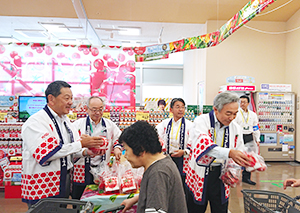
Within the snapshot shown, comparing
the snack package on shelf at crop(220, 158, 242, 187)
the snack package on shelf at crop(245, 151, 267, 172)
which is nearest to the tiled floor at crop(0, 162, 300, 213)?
the snack package on shelf at crop(220, 158, 242, 187)

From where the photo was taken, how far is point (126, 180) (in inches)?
89.2

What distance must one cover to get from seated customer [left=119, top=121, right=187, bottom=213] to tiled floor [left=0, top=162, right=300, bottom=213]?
250 cm

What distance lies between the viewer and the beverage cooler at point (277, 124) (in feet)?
23.5

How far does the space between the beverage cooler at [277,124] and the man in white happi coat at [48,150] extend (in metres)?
6.54

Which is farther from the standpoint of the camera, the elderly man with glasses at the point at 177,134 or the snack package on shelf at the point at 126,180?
the elderly man with glasses at the point at 177,134

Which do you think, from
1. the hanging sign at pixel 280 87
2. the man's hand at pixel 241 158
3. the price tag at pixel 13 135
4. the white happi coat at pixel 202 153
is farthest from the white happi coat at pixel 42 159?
the hanging sign at pixel 280 87

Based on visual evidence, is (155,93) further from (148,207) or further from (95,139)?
(148,207)

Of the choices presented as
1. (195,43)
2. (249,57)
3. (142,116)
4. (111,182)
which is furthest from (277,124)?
(111,182)

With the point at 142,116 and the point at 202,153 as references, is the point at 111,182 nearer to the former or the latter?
the point at 202,153

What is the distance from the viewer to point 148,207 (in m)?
1.28

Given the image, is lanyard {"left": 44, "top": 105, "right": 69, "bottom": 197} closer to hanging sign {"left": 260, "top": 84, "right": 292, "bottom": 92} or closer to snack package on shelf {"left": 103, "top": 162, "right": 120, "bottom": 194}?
snack package on shelf {"left": 103, "top": 162, "right": 120, "bottom": 194}

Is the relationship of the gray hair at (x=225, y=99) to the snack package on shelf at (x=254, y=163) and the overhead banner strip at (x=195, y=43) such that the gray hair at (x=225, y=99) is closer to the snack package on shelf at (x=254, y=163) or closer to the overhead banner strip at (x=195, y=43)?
the snack package on shelf at (x=254, y=163)

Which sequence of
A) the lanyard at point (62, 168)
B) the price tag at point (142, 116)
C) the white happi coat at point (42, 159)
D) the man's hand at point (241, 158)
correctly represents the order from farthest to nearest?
the price tag at point (142, 116) → the lanyard at point (62, 168) → the white happi coat at point (42, 159) → the man's hand at point (241, 158)

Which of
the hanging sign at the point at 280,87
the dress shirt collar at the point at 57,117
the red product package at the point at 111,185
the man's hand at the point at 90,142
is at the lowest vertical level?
the red product package at the point at 111,185
